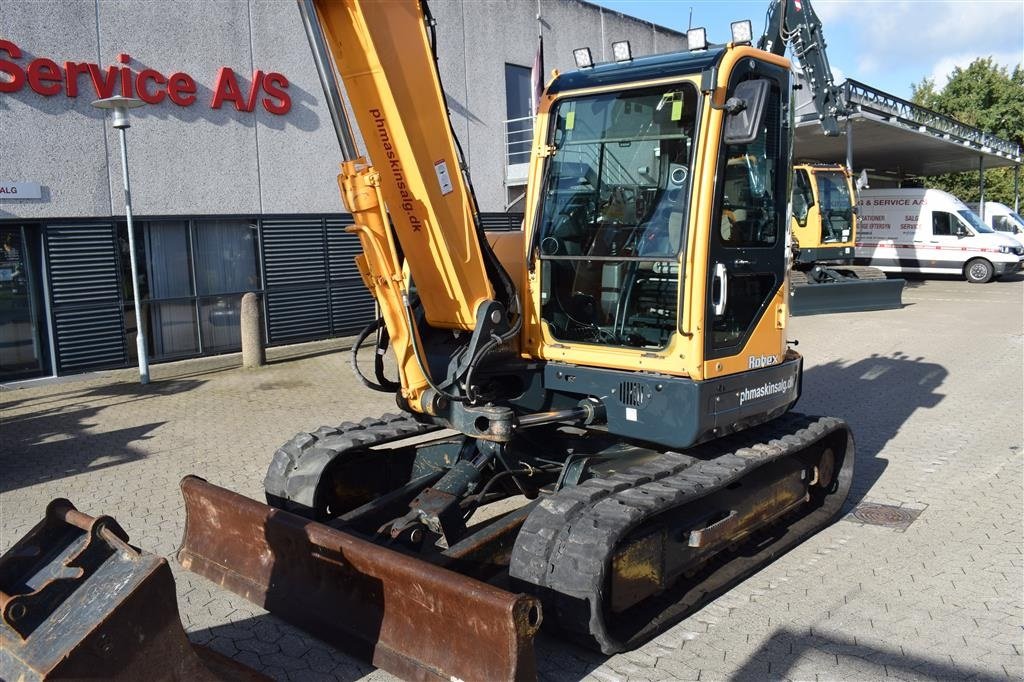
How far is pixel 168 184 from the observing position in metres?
12.7

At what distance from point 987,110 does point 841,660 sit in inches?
1791

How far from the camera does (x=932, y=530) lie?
6.01 m

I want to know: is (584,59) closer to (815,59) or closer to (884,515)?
(884,515)

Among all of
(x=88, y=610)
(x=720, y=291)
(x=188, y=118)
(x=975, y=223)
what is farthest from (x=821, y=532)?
(x=975, y=223)

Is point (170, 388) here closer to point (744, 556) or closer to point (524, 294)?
point (524, 294)

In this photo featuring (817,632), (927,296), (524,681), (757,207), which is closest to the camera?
(524,681)

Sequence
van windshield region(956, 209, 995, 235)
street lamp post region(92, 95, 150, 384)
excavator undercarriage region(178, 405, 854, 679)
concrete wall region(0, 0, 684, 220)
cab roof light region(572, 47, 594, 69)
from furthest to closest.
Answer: van windshield region(956, 209, 995, 235) < concrete wall region(0, 0, 684, 220) < street lamp post region(92, 95, 150, 384) < cab roof light region(572, 47, 594, 69) < excavator undercarriage region(178, 405, 854, 679)

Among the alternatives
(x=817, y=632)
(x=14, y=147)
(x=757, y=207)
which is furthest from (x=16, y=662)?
(x=14, y=147)

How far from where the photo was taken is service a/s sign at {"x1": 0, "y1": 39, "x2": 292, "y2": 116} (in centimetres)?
1114

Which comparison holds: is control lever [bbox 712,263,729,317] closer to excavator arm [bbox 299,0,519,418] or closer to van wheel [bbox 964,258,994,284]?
excavator arm [bbox 299,0,519,418]

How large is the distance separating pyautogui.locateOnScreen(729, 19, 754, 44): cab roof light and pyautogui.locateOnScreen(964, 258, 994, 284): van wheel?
22.8 m

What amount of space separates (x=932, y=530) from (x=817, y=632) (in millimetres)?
1991

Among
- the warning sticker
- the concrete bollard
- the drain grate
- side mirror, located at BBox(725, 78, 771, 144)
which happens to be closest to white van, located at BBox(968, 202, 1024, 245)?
the concrete bollard

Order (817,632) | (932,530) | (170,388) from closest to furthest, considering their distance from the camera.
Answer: (817,632), (932,530), (170,388)
